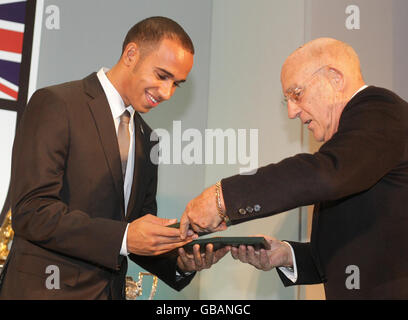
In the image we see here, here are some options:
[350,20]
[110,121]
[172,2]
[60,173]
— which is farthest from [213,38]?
[60,173]

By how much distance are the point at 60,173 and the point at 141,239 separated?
0.37 meters

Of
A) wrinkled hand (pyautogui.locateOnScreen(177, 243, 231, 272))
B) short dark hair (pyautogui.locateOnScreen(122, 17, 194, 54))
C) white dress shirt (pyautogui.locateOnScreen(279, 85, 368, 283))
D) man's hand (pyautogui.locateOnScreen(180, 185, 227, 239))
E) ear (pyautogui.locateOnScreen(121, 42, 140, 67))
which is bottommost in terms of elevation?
white dress shirt (pyautogui.locateOnScreen(279, 85, 368, 283))

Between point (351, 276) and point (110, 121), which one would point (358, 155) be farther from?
point (110, 121)

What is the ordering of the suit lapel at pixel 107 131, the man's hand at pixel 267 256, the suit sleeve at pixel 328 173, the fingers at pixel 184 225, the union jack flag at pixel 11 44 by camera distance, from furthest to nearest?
the union jack flag at pixel 11 44 < the man's hand at pixel 267 256 < the suit lapel at pixel 107 131 < the fingers at pixel 184 225 < the suit sleeve at pixel 328 173

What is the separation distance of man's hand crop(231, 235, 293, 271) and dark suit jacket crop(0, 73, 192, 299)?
48 cm

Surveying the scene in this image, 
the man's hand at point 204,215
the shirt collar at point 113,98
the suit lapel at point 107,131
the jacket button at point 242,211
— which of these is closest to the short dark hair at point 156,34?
the shirt collar at point 113,98

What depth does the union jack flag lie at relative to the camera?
3.11 m

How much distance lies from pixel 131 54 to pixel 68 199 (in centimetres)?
71

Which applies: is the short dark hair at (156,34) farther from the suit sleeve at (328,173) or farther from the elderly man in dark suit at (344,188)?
the suit sleeve at (328,173)

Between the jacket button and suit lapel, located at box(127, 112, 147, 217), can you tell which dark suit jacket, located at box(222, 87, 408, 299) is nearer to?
the jacket button

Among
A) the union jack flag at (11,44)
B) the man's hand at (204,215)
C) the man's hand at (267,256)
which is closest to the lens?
the man's hand at (204,215)

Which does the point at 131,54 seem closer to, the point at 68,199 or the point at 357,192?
the point at 68,199

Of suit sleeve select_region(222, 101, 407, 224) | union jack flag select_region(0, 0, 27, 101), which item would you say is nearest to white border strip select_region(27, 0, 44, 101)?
union jack flag select_region(0, 0, 27, 101)

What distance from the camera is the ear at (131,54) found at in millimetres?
2312
